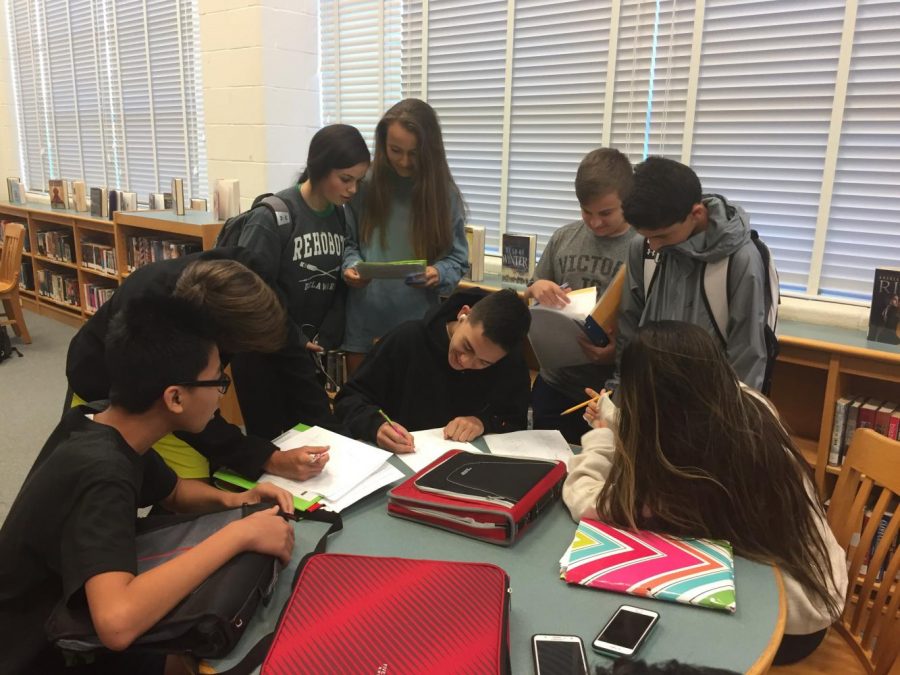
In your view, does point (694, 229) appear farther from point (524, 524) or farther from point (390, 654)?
point (390, 654)

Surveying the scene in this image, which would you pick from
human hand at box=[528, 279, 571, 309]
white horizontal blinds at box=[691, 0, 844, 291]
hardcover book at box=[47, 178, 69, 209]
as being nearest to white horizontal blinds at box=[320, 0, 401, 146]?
white horizontal blinds at box=[691, 0, 844, 291]

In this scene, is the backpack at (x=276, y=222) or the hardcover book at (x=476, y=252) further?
the hardcover book at (x=476, y=252)

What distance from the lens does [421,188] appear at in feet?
7.85

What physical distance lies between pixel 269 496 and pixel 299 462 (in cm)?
12

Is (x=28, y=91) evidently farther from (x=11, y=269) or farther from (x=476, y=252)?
(x=476, y=252)

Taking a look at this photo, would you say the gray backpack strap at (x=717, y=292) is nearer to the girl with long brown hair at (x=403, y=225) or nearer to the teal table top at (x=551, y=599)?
the teal table top at (x=551, y=599)

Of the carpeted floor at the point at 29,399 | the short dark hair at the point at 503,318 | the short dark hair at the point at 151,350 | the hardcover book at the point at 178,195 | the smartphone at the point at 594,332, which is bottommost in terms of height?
the carpeted floor at the point at 29,399

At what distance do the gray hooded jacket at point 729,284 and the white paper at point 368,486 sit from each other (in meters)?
0.90

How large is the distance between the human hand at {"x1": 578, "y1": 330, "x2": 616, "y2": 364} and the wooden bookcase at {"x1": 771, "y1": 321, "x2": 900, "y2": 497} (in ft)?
2.04

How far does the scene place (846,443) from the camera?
2.30m

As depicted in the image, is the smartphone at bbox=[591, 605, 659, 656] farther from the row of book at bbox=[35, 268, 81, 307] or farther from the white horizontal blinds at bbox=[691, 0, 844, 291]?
the row of book at bbox=[35, 268, 81, 307]

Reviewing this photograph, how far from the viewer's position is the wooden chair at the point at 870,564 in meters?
1.33

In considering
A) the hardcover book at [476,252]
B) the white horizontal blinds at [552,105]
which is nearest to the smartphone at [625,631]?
the hardcover book at [476,252]

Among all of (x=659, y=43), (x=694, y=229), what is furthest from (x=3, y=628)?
(x=659, y=43)
